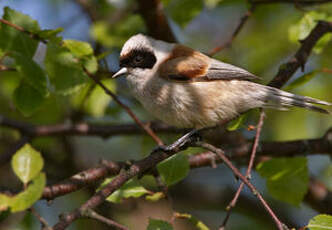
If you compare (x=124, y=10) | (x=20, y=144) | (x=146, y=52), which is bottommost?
(x=20, y=144)

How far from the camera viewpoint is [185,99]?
348 cm

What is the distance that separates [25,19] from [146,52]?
1.20 meters

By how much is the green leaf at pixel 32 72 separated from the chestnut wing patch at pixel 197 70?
102cm

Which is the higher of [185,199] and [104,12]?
[104,12]

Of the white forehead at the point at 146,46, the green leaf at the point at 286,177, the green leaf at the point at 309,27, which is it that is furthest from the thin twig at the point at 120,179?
the green leaf at the point at 309,27

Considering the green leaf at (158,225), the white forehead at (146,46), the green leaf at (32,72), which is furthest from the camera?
the white forehead at (146,46)

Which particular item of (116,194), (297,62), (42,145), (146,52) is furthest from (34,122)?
(297,62)

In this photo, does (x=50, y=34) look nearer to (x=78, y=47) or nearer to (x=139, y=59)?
(x=78, y=47)

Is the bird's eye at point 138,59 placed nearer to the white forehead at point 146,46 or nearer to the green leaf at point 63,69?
the white forehead at point 146,46

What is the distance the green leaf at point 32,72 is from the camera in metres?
2.74

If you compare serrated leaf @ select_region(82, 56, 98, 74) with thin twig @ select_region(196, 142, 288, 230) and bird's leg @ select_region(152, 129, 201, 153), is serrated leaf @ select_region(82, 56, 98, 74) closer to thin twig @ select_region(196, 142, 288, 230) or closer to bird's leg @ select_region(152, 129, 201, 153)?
bird's leg @ select_region(152, 129, 201, 153)

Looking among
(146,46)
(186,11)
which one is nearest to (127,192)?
(146,46)

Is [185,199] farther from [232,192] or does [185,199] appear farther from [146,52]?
[146,52]

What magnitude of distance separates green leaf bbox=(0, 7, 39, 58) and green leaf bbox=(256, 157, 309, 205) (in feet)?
5.92
